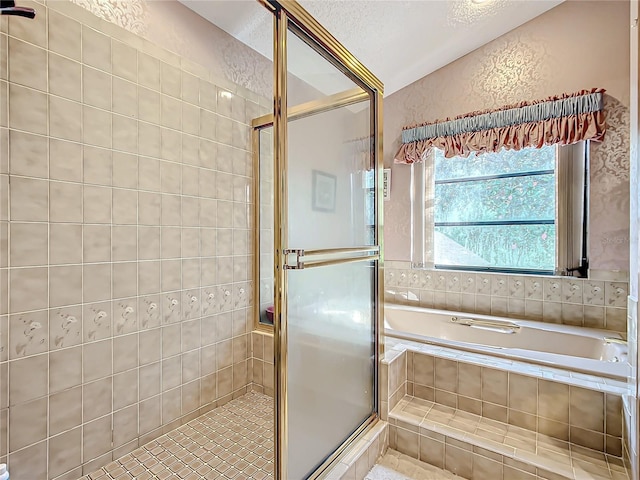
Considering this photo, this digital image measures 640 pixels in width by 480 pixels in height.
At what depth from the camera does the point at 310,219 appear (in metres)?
1.30

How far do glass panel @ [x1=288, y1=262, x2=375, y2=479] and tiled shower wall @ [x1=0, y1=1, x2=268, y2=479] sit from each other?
3.08ft

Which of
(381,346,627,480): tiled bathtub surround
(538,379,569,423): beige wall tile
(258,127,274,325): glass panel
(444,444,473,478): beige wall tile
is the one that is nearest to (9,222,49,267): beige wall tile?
(258,127,274,325): glass panel

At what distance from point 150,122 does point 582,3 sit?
315 cm

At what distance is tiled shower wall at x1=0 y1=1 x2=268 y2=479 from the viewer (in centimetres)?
128

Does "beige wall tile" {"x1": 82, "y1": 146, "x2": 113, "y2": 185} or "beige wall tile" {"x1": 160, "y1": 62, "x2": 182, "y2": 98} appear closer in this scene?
"beige wall tile" {"x1": 82, "y1": 146, "x2": 113, "y2": 185}

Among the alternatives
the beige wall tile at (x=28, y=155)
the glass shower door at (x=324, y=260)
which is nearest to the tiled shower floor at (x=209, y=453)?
the glass shower door at (x=324, y=260)

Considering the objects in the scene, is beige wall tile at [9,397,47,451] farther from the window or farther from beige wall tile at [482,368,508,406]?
Answer: the window

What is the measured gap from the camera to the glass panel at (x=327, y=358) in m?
1.23

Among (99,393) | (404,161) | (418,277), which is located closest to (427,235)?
(418,277)

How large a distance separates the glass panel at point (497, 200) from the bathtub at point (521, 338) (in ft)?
2.85

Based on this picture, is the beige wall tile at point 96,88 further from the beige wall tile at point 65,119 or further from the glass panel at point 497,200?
the glass panel at point 497,200

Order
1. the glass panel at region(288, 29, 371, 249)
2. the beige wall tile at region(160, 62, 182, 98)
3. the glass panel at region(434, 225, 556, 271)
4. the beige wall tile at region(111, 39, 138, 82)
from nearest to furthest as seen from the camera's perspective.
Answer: the glass panel at region(288, 29, 371, 249), the beige wall tile at region(111, 39, 138, 82), the beige wall tile at region(160, 62, 182, 98), the glass panel at region(434, 225, 556, 271)

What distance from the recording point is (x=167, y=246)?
180 cm

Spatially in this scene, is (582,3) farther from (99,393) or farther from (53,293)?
(99,393)
